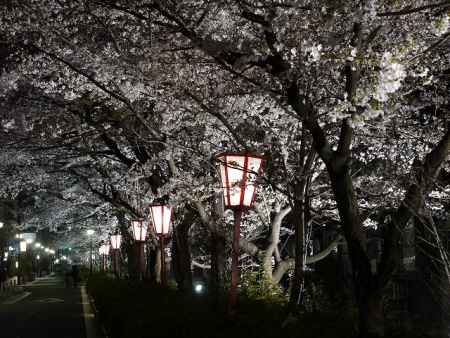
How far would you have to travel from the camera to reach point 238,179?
8.33 meters

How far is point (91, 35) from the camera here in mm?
12531

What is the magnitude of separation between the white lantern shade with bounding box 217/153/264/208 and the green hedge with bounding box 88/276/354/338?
1.48 metres

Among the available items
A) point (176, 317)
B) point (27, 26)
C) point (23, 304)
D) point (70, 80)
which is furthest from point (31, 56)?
point (23, 304)

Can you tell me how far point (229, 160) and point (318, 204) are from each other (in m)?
8.86

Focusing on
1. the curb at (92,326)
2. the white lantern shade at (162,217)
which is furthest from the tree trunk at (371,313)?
the curb at (92,326)

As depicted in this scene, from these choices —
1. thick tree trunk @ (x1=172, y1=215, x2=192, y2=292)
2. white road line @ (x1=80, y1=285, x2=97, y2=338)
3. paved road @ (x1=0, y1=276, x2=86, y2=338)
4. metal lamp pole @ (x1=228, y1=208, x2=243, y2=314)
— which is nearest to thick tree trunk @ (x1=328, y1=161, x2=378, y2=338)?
metal lamp pole @ (x1=228, y1=208, x2=243, y2=314)

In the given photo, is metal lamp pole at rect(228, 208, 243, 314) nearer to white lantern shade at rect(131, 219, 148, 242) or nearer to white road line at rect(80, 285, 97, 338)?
white road line at rect(80, 285, 97, 338)

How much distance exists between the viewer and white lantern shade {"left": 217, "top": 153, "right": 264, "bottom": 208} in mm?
8148

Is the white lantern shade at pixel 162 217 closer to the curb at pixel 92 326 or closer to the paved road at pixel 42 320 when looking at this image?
the curb at pixel 92 326

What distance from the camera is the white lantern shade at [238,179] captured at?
815 cm

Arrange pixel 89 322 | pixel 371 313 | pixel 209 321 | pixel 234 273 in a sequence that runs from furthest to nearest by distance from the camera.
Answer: pixel 89 322 → pixel 234 273 → pixel 209 321 → pixel 371 313

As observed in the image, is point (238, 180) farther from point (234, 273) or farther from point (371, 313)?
point (371, 313)

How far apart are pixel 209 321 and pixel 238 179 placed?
239cm

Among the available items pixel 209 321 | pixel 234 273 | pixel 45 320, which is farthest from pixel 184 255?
pixel 45 320
